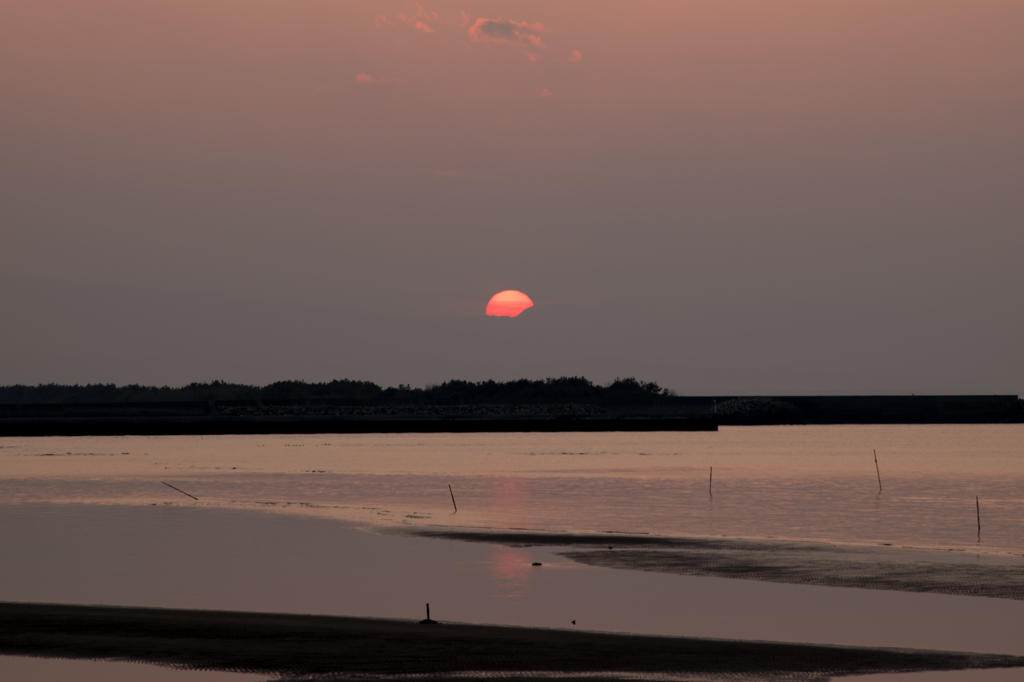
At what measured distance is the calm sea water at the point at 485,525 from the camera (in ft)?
62.4

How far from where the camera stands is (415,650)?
49.5 ft

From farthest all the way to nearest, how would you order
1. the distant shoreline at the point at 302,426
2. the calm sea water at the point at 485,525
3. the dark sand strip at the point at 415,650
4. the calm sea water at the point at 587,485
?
1. the distant shoreline at the point at 302,426
2. the calm sea water at the point at 587,485
3. the calm sea water at the point at 485,525
4. the dark sand strip at the point at 415,650

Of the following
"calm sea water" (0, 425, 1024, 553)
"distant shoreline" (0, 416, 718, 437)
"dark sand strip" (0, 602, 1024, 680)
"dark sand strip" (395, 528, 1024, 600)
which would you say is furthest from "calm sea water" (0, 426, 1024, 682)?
"distant shoreline" (0, 416, 718, 437)

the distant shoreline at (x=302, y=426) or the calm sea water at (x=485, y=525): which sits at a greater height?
the distant shoreline at (x=302, y=426)

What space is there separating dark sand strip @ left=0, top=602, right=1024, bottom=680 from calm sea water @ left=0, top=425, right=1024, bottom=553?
15.9 meters

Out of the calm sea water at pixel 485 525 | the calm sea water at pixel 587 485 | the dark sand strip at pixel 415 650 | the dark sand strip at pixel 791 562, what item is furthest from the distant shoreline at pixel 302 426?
the dark sand strip at pixel 415 650

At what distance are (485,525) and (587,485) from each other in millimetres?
18896

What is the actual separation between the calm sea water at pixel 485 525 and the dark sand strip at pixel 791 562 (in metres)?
1.21

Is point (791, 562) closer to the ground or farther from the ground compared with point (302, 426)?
closer to the ground

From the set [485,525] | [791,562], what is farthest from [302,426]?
[791,562]

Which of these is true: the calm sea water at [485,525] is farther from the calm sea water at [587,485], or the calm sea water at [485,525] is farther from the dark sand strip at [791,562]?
the dark sand strip at [791,562]

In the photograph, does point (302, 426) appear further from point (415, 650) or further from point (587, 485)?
point (415, 650)

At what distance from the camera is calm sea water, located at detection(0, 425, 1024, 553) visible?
120ft

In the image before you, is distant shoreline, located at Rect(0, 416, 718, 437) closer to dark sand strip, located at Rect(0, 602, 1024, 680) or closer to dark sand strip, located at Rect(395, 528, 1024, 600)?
dark sand strip, located at Rect(395, 528, 1024, 600)
